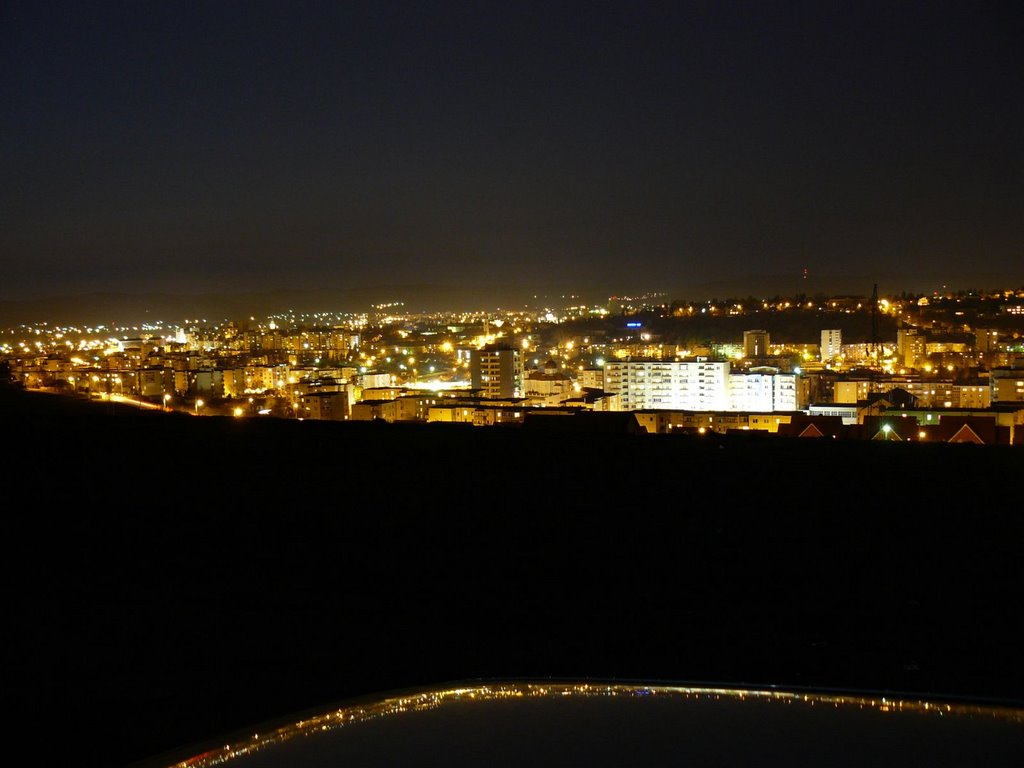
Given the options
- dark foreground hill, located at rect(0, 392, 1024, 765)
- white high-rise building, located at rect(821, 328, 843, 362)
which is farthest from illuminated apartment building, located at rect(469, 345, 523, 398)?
dark foreground hill, located at rect(0, 392, 1024, 765)

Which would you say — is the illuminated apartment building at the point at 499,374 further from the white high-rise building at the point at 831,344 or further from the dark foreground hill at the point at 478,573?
the dark foreground hill at the point at 478,573

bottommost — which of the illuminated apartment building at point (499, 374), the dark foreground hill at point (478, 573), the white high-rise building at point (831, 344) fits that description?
the dark foreground hill at point (478, 573)

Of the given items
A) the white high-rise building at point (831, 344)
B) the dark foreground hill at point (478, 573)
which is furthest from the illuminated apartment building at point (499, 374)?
the dark foreground hill at point (478, 573)

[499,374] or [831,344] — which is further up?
[831,344]

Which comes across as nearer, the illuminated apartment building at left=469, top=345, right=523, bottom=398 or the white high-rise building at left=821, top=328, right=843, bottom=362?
the illuminated apartment building at left=469, top=345, right=523, bottom=398

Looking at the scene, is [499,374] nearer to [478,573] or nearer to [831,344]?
[831,344]

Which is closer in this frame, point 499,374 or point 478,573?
point 478,573

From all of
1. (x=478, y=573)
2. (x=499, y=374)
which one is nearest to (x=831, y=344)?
(x=499, y=374)

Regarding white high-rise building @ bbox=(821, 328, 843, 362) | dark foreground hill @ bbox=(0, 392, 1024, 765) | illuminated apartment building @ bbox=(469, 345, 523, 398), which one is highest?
white high-rise building @ bbox=(821, 328, 843, 362)

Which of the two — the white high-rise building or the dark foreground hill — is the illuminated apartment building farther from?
Answer: the dark foreground hill
